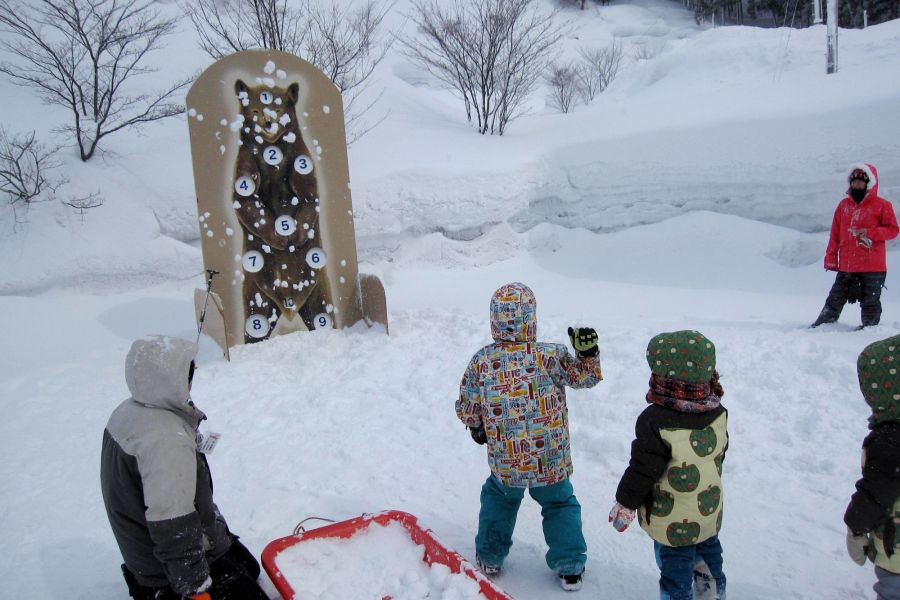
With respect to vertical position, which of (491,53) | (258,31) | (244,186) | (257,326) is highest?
(258,31)

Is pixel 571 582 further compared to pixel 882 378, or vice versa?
pixel 571 582

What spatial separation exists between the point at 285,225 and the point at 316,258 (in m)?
0.44

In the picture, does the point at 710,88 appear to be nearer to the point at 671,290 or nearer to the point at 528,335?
the point at 671,290

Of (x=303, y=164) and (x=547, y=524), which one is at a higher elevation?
(x=303, y=164)

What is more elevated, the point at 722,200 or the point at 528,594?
the point at 722,200

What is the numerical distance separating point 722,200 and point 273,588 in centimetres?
764

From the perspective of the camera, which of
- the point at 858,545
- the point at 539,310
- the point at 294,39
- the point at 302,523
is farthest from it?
the point at 294,39

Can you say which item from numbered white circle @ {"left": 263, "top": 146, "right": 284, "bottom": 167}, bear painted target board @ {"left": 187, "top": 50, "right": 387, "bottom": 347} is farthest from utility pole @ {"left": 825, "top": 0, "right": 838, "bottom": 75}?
numbered white circle @ {"left": 263, "top": 146, "right": 284, "bottom": 167}

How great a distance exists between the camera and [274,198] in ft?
20.1

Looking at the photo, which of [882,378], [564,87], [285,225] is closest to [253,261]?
[285,225]

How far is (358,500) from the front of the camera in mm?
3525

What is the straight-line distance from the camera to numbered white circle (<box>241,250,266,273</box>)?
6.04 m

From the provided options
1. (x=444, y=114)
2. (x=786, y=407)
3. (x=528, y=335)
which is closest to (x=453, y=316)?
(x=786, y=407)

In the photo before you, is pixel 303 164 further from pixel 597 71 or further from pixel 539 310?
→ pixel 597 71
